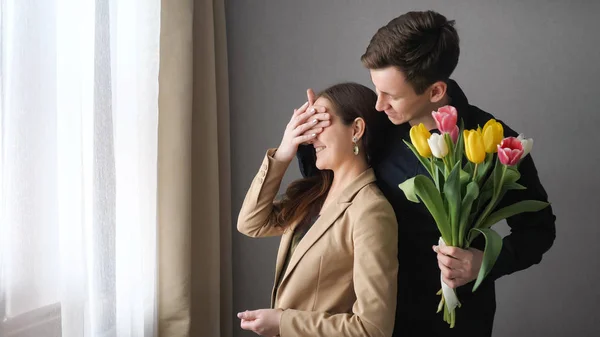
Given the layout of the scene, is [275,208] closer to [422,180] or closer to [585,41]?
[422,180]

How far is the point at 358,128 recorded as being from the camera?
1.49 m

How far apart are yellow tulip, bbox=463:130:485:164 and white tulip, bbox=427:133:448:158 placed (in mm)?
43

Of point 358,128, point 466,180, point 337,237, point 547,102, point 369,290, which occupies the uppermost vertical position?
point 547,102

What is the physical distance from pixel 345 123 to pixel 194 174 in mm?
923

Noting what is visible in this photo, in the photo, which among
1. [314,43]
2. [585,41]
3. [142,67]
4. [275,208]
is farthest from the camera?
[314,43]

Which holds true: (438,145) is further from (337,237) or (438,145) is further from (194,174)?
(194,174)

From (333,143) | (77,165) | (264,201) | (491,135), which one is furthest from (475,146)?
(77,165)

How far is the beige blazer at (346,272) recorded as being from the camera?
4.39 ft

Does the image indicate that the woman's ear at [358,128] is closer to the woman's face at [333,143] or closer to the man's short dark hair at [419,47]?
the woman's face at [333,143]

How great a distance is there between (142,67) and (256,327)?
31.7 inches

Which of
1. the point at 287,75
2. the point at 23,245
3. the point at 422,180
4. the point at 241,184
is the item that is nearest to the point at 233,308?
the point at 241,184

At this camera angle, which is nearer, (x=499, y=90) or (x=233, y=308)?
(x=499, y=90)

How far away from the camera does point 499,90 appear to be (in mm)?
2322

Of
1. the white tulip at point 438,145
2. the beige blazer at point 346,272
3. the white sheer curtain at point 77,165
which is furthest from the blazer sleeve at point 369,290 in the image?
the white sheer curtain at point 77,165
